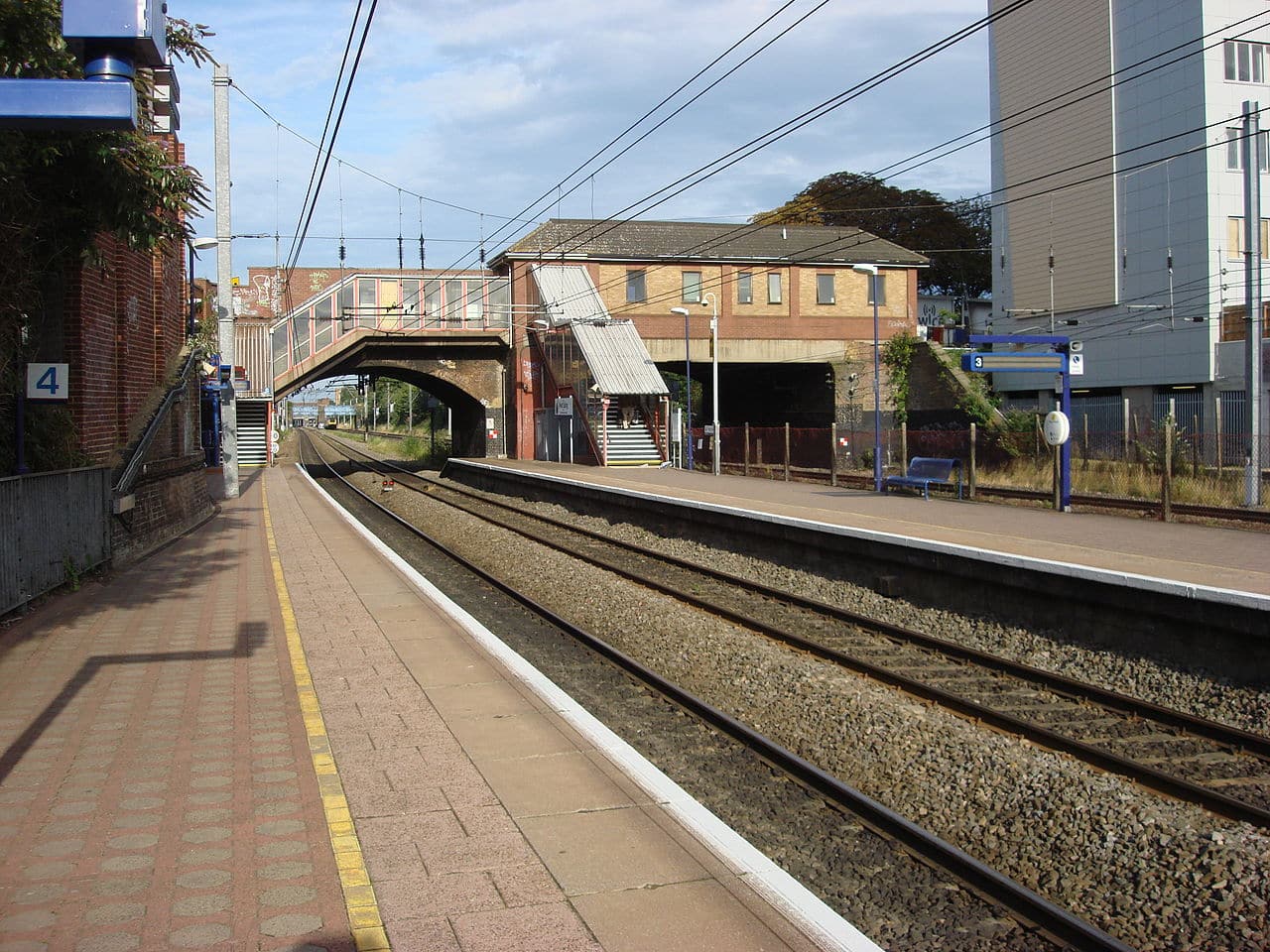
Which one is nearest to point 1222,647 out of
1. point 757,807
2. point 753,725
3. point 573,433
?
point 753,725

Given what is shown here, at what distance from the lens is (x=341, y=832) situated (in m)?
4.91

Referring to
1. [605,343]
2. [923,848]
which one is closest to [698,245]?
[605,343]

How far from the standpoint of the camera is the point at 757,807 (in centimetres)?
627

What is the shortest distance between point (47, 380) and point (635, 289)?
35060mm

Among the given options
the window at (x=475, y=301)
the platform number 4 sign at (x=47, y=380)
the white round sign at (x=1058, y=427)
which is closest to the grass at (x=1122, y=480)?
the white round sign at (x=1058, y=427)

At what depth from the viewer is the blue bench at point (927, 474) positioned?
2203 cm

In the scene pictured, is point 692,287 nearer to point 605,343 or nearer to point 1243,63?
point 605,343

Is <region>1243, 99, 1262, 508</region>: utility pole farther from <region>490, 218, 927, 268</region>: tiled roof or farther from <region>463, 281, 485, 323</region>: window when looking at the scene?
<region>463, 281, 485, 323</region>: window

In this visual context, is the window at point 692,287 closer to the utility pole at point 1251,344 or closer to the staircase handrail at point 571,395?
the staircase handrail at point 571,395

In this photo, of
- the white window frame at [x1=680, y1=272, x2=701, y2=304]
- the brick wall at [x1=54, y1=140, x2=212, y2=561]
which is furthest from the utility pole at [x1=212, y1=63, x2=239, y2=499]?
the white window frame at [x1=680, y1=272, x2=701, y2=304]

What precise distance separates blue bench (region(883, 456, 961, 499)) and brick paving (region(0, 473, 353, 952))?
15.3 metres

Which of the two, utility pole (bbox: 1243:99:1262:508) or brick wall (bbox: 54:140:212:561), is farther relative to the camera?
utility pole (bbox: 1243:99:1262:508)

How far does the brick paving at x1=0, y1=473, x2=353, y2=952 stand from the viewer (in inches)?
159

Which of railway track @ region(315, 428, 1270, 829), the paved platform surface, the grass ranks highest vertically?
the grass
